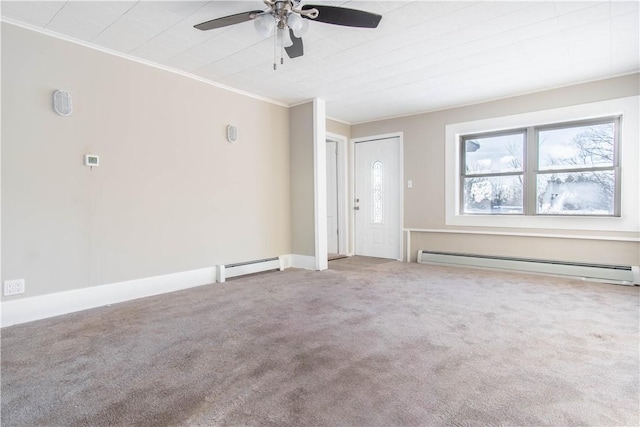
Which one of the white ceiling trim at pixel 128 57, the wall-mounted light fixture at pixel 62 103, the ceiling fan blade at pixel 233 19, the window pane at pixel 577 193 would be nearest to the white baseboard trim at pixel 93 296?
the wall-mounted light fixture at pixel 62 103

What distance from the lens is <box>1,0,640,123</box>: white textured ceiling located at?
8.50 feet

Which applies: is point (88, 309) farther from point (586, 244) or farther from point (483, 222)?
point (586, 244)

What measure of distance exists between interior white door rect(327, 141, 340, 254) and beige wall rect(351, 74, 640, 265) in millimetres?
520

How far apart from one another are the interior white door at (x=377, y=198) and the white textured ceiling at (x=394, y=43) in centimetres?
160

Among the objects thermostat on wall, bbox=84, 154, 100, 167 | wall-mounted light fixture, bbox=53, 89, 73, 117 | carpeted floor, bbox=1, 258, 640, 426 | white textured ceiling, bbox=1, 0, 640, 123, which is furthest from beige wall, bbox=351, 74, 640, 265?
wall-mounted light fixture, bbox=53, 89, 73, 117

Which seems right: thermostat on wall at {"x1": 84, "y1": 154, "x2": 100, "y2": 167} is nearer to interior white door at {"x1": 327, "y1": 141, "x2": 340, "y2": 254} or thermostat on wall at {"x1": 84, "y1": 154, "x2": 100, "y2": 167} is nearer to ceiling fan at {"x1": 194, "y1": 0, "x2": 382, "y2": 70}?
ceiling fan at {"x1": 194, "y1": 0, "x2": 382, "y2": 70}

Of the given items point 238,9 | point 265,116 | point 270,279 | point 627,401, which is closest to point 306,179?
point 265,116

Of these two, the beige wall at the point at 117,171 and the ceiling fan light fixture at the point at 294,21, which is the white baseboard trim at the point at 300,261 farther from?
the ceiling fan light fixture at the point at 294,21

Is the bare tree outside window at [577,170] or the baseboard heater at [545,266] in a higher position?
the bare tree outside window at [577,170]

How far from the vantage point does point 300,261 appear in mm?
5156

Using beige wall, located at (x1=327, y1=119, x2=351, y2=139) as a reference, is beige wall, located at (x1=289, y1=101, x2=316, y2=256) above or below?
below

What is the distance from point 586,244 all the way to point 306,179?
3.79 meters

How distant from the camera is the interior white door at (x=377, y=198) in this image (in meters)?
5.88

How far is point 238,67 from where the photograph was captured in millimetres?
3721
